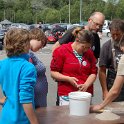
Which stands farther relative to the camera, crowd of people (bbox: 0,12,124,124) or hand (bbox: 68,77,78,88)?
hand (bbox: 68,77,78,88)

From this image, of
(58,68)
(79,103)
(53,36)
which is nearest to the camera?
(79,103)

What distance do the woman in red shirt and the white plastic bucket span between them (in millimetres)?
502

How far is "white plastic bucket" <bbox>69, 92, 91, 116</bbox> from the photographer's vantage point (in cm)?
315

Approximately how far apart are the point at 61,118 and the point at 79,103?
0.65 feet

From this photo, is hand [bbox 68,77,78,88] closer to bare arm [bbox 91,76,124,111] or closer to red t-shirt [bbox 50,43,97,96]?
red t-shirt [bbox 50,43,97,96]

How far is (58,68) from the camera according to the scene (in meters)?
3.85

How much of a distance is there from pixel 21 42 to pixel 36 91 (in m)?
1.24

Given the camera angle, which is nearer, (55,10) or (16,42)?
(16,42)

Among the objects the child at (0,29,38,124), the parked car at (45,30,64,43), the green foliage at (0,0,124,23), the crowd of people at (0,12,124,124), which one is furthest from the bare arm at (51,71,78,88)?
the green foliage at (0,0,124,23)

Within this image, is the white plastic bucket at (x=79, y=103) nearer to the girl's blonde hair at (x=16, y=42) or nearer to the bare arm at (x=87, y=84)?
the bare arm at (x=87, y=84)

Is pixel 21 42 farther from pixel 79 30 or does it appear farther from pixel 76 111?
pixel 79 30

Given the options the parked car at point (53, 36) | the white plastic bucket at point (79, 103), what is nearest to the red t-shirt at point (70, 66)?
the white plastic bucket at point (79, 103)

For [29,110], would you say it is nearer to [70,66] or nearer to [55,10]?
[70,66]

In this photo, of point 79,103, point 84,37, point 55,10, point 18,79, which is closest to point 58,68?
point 84,37
